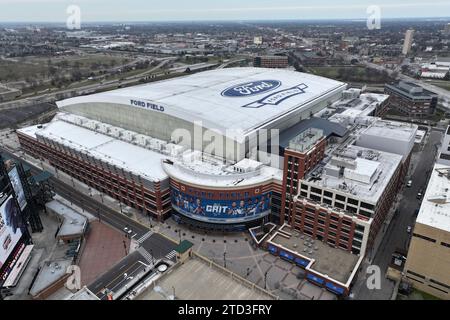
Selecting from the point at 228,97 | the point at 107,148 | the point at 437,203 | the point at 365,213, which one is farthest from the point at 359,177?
the point at 107,148

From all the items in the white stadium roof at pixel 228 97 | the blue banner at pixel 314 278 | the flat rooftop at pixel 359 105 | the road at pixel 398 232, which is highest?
the white stadium roof at pixel 228 97

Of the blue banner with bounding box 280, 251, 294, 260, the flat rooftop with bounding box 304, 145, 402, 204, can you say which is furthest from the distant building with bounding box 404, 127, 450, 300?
the blue banner with bounding box 280, 251, 294, 260

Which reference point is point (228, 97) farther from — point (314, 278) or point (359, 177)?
point (314, 278)

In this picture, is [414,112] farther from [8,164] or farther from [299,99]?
[8,164]

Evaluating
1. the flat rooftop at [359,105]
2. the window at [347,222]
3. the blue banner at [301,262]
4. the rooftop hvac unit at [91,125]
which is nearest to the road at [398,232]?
the blue banner at [301,262]

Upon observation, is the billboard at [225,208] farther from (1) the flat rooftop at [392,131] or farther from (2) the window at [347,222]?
(1) the flat rooftop at [392,131]

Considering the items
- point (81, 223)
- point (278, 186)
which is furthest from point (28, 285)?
point (278, 186)

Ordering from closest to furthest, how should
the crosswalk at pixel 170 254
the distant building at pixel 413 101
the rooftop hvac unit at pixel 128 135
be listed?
the crosswalk at pixel 170 254 → the rooftop hvac unit at pixel 128 135 → the distant building at pixel 413 101
